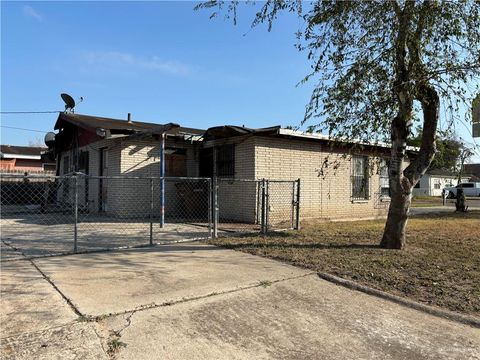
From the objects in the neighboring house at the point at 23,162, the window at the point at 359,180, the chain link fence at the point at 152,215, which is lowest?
the chain link fence at the point at 152,215

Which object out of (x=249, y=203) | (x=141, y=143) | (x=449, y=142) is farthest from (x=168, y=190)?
(x=449, y=142)

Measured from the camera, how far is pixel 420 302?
4895mm

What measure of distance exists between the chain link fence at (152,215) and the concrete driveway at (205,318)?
244 cm

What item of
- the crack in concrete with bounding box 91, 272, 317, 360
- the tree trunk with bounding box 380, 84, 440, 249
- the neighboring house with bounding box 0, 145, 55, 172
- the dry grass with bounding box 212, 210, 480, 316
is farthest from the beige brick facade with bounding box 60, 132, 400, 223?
the neighboring house with bounding box 0, 145, 55, 172

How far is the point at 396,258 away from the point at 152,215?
535 centimetres

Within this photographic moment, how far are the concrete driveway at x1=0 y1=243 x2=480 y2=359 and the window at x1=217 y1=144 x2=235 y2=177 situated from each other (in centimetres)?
727

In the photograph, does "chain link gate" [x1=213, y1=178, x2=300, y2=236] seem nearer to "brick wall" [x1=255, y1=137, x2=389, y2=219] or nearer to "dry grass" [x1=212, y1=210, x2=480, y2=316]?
"brick wall" [x1=255, y1=137, x2=389, y2=219]

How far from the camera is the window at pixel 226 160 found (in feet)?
43.8

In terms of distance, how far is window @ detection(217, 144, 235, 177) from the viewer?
13.4 metres

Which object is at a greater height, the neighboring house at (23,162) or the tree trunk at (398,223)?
the neighboring house at (23,162)

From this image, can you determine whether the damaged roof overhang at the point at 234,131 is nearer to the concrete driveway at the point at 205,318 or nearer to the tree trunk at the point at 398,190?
the tree trunk at the point at 398,190

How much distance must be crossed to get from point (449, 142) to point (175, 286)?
6750 mm

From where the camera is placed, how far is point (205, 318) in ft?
14.0

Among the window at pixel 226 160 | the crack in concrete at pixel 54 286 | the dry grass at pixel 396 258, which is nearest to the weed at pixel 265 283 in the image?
the dry grass at pixel 396 258
